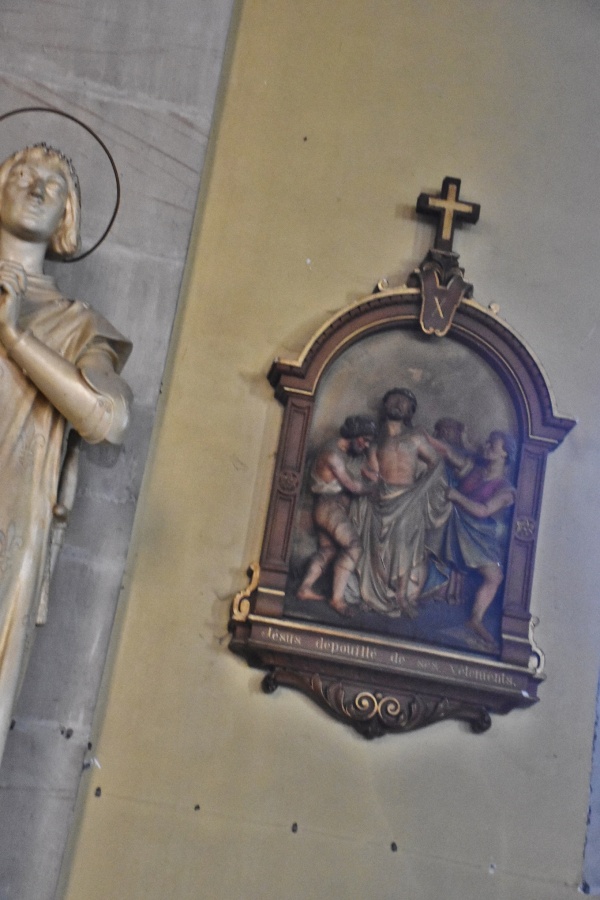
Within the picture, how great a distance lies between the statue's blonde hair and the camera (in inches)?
148

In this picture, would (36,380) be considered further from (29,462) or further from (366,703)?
(366,703)

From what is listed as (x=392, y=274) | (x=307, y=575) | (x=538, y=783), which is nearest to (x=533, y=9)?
(x=392, y=274)

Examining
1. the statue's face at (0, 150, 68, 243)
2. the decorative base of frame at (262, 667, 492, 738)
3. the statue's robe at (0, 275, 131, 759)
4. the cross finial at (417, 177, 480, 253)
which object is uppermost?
the cross finial at (417, 177, 480, 253)

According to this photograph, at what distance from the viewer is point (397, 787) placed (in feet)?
13.1

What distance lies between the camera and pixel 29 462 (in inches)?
136

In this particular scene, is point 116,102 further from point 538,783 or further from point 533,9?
point 538,783

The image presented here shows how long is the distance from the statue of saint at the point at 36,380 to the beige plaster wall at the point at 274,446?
623 millimetres

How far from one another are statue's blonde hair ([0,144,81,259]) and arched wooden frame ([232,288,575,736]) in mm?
828

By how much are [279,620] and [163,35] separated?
2.15 metres

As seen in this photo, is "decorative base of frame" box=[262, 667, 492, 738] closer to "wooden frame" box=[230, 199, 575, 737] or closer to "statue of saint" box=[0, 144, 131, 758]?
"wooden frame" box=[230, 199, 575, 737]

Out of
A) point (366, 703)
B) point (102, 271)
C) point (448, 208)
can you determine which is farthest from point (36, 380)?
point (448, 208)

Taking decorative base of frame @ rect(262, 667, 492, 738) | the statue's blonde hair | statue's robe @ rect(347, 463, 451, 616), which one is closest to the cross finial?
statue's robe @ rect(347, 463, 451, 616)

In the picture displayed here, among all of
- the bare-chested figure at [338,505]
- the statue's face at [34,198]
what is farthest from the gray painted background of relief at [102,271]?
the bare-chested figure at [338,505]

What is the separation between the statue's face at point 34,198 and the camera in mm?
3654
